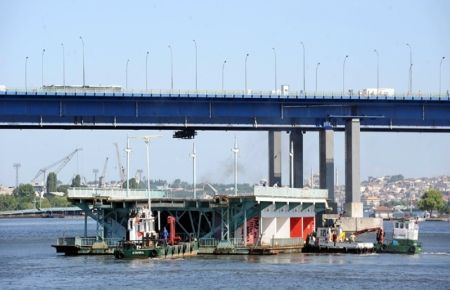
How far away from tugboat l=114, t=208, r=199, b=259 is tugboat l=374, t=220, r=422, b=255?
21.2 m

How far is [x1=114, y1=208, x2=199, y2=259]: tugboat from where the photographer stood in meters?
134

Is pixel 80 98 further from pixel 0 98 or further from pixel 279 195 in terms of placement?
pixel 279 195

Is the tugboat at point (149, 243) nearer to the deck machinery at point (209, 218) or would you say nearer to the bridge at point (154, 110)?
the deck machinery at point (209, 218)

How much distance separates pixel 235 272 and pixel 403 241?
3392cm

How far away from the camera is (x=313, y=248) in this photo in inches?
5876

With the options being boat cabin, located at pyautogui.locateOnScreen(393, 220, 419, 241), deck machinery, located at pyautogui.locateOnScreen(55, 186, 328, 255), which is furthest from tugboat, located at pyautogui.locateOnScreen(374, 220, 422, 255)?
deck machinery, located at pyautogui.locateOnScreen(55, 186, 328, 255)

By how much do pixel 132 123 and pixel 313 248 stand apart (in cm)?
5022

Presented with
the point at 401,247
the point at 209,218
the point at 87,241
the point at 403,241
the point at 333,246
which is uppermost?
the point at 209,218

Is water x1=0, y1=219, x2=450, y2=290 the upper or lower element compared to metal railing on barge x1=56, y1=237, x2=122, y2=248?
lower

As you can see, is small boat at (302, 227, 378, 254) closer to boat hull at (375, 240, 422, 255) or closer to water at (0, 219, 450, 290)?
boat hull at (375, 240, 422, 255)

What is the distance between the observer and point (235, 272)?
12175cm

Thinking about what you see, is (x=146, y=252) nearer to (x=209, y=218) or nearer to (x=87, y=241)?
(x=209, y=218)

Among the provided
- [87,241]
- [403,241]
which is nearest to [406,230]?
[403,241]

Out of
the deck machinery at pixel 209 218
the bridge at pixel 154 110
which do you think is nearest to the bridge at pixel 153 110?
the bridge at pixel 154 110
